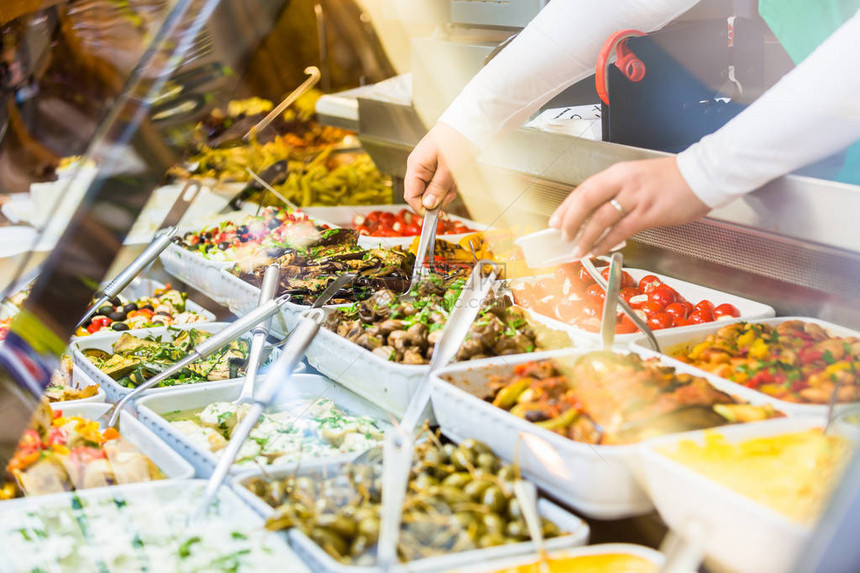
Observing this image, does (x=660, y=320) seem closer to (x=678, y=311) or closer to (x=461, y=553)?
(x=678, y=311)

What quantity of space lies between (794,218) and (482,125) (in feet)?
2.73

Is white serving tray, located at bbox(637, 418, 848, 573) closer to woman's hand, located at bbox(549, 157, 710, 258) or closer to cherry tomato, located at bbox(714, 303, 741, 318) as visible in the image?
woman's hand, located at bbox(549, 157, 710, 258)

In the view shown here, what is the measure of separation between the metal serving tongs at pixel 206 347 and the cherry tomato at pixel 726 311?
1022mm

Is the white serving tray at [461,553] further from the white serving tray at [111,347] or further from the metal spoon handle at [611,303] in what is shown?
the white serving tray at [111,347]

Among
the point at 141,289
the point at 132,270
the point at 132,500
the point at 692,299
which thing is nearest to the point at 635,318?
the point at 692,299

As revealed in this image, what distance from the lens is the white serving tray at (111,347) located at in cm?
195

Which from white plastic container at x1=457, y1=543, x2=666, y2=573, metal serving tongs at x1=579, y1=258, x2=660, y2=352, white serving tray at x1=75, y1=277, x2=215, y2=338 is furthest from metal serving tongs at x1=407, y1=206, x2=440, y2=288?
white serving tray at x1=75, y1=277, x2=215, y2=338

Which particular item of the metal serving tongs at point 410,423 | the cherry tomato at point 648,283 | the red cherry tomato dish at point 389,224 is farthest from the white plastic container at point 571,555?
the red cherry tomato dish at point 389,224

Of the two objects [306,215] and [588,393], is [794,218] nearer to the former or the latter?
[588,393]

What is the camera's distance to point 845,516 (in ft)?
2.77

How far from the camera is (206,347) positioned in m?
1.83

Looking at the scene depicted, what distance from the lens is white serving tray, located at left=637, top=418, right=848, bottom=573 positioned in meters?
0.97

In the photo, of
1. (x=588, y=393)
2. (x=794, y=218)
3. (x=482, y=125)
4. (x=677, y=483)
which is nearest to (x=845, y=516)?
(x=677, y=483)

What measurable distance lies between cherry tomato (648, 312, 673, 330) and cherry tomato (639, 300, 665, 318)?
0.01 metres
